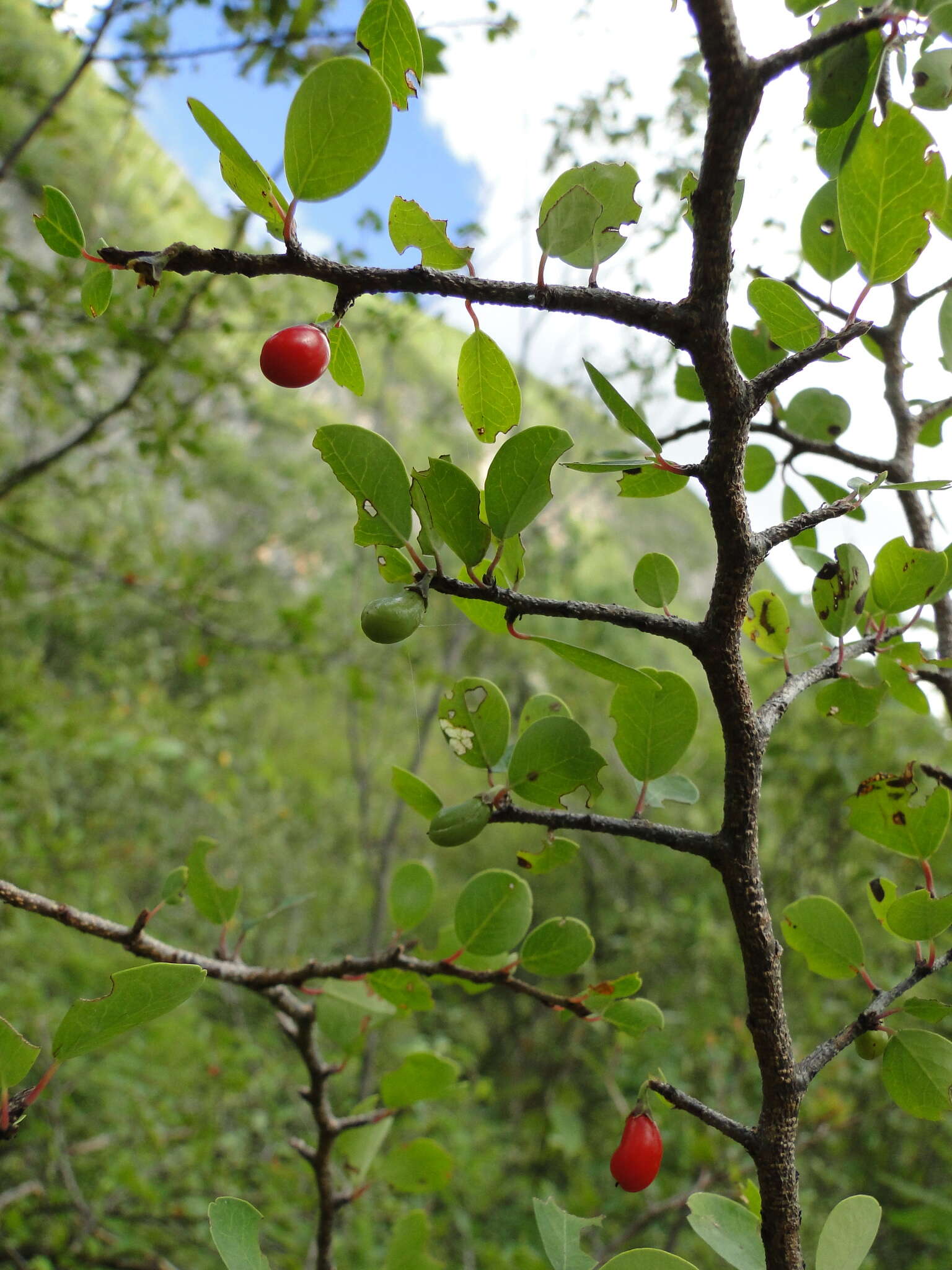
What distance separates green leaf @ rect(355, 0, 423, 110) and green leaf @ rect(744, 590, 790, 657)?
0.32 meters

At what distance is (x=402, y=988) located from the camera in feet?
1.63

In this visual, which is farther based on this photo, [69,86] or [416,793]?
[69,86]

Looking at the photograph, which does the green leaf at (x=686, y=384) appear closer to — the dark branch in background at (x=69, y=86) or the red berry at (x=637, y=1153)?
the red berry at (x=637, y=1153)

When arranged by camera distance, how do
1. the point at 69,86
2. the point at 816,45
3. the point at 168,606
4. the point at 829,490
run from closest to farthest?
the point at 816,45 < the point at 829,490 < the point at 69,86 < the point at 168,606

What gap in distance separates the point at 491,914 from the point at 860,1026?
198 millimetres

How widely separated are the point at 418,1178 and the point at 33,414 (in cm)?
179

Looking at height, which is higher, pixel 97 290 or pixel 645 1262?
pixel 97 290

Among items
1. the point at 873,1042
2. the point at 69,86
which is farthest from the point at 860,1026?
the point at 69,86

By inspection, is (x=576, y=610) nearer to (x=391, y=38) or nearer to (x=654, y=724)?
(x=654, y=724)

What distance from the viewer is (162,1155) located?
1861mm

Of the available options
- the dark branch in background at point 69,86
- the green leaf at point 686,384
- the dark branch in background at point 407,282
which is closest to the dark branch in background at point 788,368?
the dark branch in background at point 407,282

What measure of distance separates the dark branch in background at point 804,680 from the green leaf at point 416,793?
172 millimetres

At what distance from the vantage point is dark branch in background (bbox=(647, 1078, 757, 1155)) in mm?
346

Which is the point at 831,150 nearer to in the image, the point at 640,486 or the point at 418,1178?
the point at 640,486
